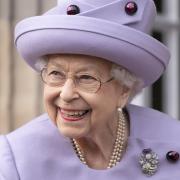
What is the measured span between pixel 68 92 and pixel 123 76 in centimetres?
24

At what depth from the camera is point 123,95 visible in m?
2.64

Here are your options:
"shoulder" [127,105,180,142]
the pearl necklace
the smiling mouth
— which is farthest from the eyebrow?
"shoulder" [127,105,180,142]

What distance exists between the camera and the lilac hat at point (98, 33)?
7.96ft

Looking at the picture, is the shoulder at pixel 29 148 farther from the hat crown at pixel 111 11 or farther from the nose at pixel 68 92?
the hat crown at pixel 111 11

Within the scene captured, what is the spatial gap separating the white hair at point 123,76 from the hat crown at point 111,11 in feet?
0.53

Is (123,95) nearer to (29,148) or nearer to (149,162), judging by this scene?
(149,162)

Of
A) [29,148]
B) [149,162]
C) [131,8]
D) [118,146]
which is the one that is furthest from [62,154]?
[131,8]

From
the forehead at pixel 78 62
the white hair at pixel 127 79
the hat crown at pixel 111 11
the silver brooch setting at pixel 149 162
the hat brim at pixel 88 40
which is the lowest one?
the silver brooch setting at pixel 149 162

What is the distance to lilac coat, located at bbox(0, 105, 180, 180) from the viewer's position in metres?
2.55

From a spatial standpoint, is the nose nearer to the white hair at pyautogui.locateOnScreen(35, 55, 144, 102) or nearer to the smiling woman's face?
the smiling woman's face

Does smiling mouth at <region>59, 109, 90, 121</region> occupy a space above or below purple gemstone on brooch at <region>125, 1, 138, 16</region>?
below

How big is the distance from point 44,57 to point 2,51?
1.75 m

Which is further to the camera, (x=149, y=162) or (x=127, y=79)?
(x=149, y=162)

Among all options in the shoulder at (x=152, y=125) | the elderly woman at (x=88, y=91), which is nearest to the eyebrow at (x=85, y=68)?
the elderly woman at (x=88, y=91)
